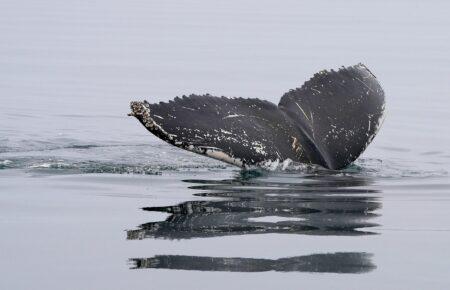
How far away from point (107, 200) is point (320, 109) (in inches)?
86.3

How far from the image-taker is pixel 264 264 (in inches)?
252

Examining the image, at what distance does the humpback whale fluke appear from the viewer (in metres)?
8.72

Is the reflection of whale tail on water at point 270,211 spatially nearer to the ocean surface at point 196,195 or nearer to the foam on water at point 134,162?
the ocean surface at point 196,195

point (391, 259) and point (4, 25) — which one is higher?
point (4, 25)

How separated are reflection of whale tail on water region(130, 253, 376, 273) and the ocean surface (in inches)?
0.6

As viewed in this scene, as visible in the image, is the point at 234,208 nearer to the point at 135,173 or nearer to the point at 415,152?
the point at 135,173

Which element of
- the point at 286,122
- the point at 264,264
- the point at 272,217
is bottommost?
the point at 264,264

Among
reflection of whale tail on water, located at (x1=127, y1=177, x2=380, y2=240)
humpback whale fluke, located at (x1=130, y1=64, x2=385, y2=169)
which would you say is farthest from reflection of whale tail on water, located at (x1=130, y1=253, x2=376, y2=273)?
humpback whale fluke, located at (x1=130, y1=64, x2=385, y2=169)

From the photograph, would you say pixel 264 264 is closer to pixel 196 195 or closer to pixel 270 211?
pixel 270 211

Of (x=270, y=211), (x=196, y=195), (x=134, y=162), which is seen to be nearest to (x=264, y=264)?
(x=270, y=211)

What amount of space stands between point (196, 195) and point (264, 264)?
2.37 metres

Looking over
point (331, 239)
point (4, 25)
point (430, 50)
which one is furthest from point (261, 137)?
point (4, 25)

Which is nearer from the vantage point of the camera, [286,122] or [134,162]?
[286,122]

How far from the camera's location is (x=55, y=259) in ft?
21.3
